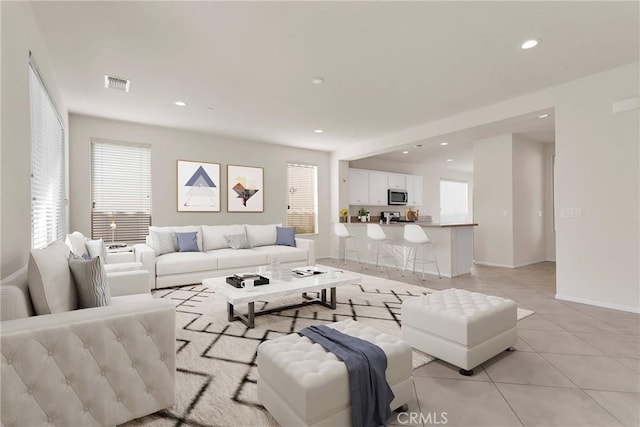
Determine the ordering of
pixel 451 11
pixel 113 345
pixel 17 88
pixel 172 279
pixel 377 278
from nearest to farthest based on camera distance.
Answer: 1. pixel 113 345
2. pixel 17 88
3. pixel 451 11
4. pixel 172 279
5. pixel 377 278

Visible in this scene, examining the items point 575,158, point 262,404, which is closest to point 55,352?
point 262,404

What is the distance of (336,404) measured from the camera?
4.79ft

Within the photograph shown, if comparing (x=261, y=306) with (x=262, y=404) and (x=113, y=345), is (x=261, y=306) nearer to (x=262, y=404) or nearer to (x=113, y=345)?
(x=262, y=404)

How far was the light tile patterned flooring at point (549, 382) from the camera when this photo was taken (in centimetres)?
170

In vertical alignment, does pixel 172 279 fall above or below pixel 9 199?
below

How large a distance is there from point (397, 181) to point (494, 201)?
300 centimetres

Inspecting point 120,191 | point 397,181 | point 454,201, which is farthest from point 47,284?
point 454,201

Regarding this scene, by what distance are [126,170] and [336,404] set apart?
17.4ft

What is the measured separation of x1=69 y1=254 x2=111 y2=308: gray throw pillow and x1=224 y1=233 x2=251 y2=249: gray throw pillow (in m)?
3.44

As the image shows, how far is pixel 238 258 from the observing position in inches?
198

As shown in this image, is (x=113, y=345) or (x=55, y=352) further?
(x=113, y=345)

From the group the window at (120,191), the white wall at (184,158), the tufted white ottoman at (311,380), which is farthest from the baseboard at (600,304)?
the window at (120,191)

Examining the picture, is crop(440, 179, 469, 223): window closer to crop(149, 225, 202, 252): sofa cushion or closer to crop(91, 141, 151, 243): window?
crop(149, 225, 202, 252): sofa cushion

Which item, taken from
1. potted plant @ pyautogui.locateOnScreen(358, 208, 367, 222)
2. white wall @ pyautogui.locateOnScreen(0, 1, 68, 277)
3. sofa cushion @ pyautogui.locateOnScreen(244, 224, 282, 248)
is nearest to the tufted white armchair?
white wall @ pyautogui.locateOnScreen(0, 1, 68, 277)
